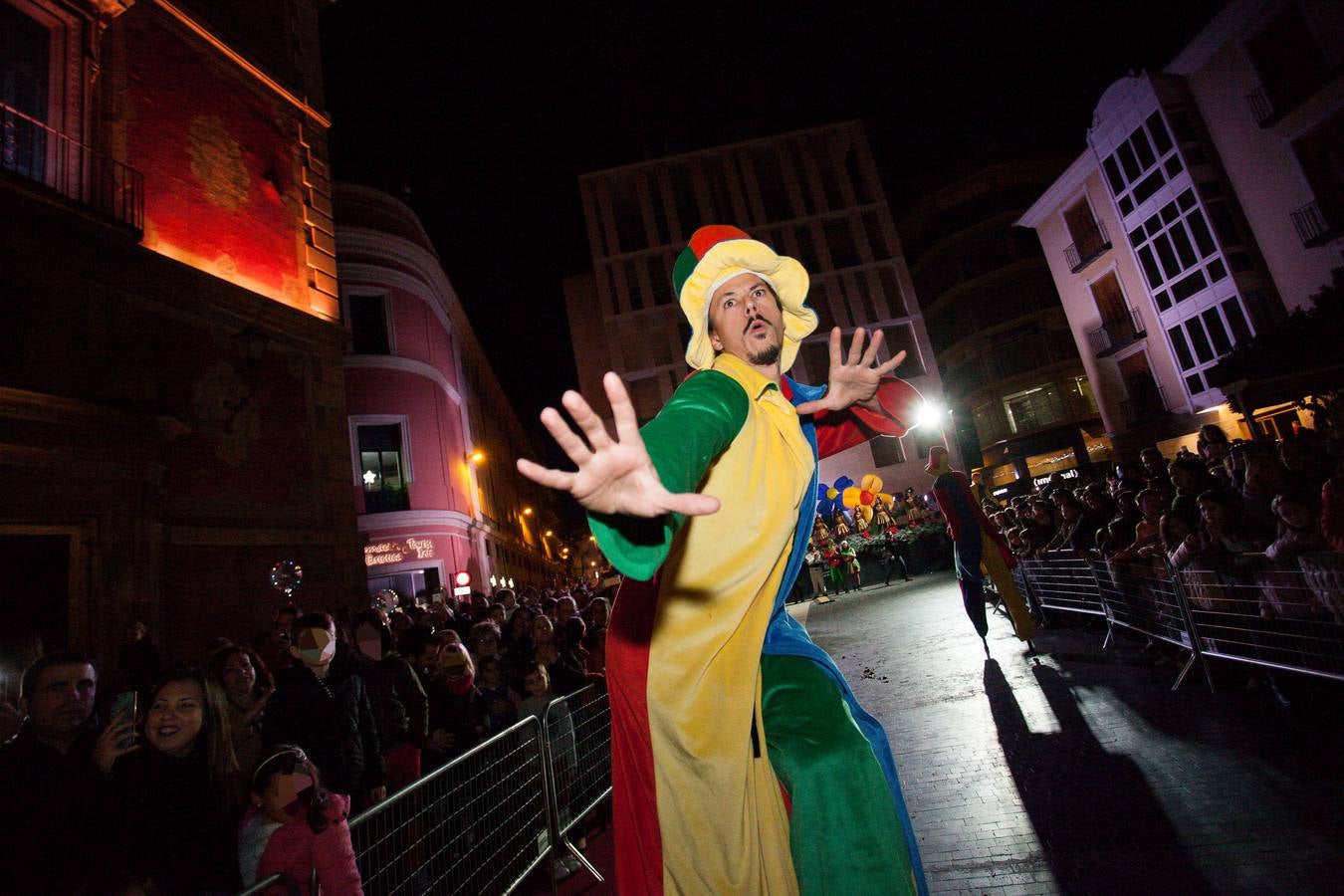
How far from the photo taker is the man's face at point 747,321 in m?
2.07

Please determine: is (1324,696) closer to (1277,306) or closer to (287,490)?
(287,490)

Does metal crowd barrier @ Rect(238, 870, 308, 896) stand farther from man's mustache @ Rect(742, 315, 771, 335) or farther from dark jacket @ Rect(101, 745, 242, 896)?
man's mustache @ Rect(742, 315, 771, 335)

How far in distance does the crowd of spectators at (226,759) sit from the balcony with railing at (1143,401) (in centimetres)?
2775

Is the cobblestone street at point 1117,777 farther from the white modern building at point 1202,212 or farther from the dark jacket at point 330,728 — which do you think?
the white modern building at point 1202,212

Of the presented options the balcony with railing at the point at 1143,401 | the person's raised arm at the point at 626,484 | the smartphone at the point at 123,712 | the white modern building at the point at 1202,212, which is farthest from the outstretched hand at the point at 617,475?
the balcony with railing at the point at 1143,401

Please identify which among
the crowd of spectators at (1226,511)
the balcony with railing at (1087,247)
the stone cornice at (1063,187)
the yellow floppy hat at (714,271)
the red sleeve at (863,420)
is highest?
the stone cornice at (1063,187)

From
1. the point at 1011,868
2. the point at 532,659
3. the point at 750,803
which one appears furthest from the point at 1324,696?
the point at 532,659

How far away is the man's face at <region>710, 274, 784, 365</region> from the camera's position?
207 cm

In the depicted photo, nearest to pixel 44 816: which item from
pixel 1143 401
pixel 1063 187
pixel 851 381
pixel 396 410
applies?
pixel 851 381

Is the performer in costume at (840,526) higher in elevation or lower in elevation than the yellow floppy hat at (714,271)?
lower

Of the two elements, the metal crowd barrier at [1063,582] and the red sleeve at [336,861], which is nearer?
the red sleeve at [336,861]

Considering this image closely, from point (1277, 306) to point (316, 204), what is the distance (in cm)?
2728

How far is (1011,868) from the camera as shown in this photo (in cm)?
289

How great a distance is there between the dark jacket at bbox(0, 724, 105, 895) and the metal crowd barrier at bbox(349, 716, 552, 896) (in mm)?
893
